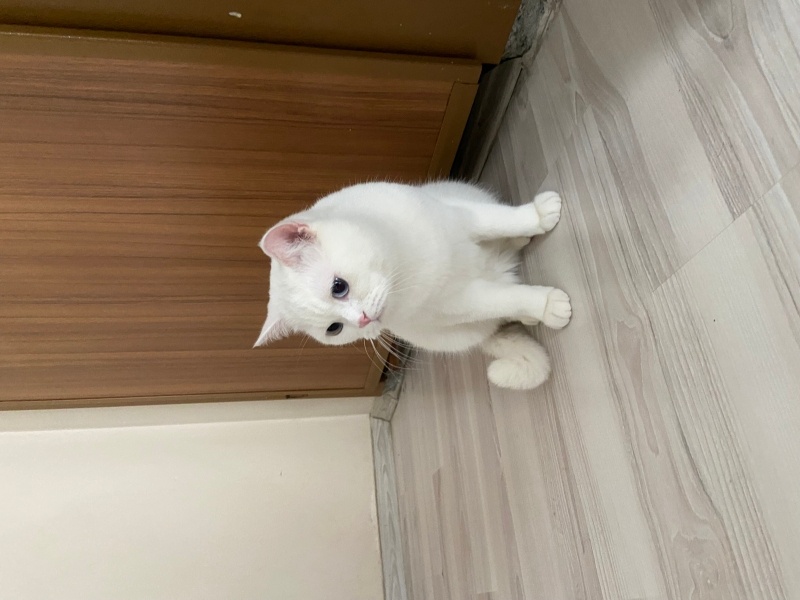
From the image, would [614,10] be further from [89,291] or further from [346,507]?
[346,507]

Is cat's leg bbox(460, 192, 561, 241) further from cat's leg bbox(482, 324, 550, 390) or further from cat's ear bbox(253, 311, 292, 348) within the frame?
cat's ear bbox(253, 311, 292, 348)

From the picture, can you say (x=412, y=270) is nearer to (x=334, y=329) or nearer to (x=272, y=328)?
(x=334, y=329)

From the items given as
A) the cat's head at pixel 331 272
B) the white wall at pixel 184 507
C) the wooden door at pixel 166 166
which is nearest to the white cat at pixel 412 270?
the cat's head at pixel 331 272

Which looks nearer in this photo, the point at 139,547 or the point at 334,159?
the point at 334,159

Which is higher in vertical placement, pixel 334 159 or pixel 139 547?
pixel 334 159

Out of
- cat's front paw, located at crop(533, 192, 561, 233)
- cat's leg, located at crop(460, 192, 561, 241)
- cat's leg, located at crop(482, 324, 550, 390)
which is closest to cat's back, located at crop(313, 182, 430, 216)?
cat's leg, located at crop(460, 192, 561, 241)

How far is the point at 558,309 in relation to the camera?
1.01 m

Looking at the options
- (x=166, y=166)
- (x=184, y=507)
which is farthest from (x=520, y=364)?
(x=184, y=507)

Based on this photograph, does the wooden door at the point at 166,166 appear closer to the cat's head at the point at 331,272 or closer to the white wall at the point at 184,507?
the cat's head at the point at 331,272

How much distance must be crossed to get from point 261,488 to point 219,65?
1.32 m

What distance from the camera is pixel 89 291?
125cm

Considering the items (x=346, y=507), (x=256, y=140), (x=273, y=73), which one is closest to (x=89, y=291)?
(x=256, y=140)

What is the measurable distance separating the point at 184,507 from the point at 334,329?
1.02 m

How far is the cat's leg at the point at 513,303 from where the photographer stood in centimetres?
101
